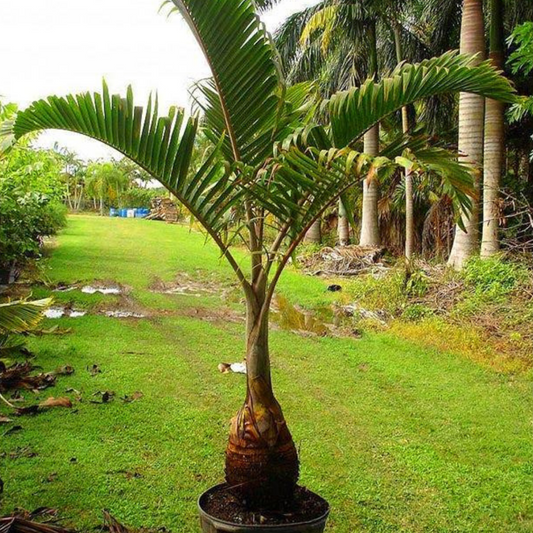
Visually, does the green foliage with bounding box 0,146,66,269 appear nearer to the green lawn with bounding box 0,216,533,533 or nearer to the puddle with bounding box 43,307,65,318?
the puddle with bounding box 43,307,65,318

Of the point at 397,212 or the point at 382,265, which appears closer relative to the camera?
the point at 382,265

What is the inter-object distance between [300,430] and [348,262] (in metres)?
7.15

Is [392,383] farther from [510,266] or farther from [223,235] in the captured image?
[223,235]

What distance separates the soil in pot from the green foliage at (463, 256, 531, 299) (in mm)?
4793

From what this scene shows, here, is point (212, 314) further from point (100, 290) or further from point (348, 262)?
point (348, 262)

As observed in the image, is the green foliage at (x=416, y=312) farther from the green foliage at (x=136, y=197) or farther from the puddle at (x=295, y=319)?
the green foliage at (x=136, y=197)

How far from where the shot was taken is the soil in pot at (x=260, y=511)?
2342 millimetres

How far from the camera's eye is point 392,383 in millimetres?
5250

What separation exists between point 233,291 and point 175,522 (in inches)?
271

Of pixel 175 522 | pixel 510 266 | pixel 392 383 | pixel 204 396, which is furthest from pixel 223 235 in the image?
pixel 510 266

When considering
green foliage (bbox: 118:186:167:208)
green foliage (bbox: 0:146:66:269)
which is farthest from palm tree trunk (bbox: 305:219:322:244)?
green foliage (bbox: 118:186:167:208)

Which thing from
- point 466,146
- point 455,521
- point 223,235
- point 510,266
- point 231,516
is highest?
point 466,146

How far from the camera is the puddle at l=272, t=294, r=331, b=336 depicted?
7234 mm

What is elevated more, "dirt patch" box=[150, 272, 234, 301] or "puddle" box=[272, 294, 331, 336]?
"dirt patch" box=[150, 272, 234, 301]
